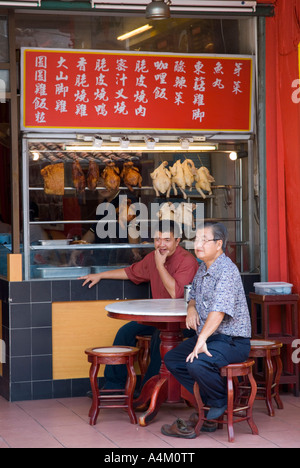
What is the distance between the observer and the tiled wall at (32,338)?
19.2ft

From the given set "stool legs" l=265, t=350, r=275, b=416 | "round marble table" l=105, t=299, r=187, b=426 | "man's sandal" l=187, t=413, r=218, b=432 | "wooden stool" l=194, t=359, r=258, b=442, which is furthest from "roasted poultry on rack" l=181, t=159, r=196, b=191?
"man's sandal" l=187, t=413, r=218, b=432

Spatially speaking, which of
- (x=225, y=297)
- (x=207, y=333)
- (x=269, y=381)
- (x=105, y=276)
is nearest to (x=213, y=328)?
(x=207, y=333)

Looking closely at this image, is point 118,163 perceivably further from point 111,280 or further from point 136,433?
point 136,433

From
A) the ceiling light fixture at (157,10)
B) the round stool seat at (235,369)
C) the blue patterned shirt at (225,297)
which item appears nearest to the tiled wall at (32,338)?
the blue patterned shirt at (225,297)

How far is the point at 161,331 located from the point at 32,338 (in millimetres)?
1233

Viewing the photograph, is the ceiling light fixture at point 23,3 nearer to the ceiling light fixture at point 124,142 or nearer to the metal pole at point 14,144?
the metal pole at point 14,144

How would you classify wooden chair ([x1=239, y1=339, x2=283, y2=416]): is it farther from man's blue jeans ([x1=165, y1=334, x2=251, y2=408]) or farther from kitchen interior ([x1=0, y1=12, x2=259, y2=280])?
kitchen interior ([x1=0, y1=12, x2=259, y2=280])

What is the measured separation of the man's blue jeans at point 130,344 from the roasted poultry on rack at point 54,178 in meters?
1.31

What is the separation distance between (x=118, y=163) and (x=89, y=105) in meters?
0.60

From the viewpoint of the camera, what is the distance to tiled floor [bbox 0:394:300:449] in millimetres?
4586

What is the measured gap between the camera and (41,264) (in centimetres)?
606

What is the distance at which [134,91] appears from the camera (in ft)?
20.2

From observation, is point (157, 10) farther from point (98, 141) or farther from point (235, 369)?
point (235, 369)

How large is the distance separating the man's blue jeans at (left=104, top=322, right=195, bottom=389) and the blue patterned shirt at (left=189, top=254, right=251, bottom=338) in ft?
2.63
